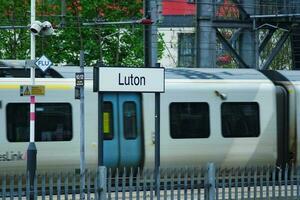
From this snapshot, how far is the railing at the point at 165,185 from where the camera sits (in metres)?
9.87

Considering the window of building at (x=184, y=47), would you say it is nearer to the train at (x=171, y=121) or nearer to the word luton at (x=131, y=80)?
the train at (x=171, y=121)

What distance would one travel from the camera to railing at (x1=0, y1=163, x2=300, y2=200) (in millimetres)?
9867

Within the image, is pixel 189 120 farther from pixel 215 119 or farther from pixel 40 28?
pixel 40 28

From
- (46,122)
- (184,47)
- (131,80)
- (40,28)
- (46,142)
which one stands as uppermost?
(184,47)

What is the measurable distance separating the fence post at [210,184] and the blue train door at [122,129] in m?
6.56

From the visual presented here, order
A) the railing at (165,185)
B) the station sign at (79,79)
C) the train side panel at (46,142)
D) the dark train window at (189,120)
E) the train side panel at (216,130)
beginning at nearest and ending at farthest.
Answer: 1. the railing at (165,185)
2. the station sign at (79,79)
3. the train side panel at (46,142)
4. the train side panel at (216,130)
5. the dark train window at (189,120)

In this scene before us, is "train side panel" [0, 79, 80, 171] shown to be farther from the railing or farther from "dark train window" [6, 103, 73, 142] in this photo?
the railing

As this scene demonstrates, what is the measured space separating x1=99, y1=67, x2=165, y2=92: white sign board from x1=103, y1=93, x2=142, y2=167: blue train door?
2.76 m

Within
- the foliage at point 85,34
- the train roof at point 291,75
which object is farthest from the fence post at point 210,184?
the foliage at point 85,34

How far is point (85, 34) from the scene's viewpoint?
43469mm

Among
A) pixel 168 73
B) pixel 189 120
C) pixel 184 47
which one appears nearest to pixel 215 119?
pixel 189 120

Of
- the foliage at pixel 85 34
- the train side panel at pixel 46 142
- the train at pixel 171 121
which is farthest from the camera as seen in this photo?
the foliage at pixel 85 34

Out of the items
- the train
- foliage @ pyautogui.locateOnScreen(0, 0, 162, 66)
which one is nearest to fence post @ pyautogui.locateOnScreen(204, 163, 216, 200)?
the train

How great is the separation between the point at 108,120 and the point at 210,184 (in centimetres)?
673
